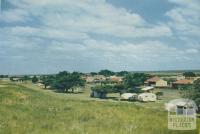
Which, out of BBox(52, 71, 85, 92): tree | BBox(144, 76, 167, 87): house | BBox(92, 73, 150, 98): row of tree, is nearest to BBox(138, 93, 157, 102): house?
BBox(92, 73, 150, 98): row of tree

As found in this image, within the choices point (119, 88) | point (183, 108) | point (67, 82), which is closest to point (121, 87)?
point (119, 88)

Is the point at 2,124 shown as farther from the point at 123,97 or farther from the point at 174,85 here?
the point at 174,85

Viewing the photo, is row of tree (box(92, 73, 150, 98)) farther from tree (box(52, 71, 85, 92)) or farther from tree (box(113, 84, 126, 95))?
tree (box(52, 71, 85, 92))

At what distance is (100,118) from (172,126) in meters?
5.47

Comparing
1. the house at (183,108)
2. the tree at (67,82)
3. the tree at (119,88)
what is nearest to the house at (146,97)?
the tree at (119,88)

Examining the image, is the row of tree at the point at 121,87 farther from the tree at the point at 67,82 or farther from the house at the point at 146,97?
the tree at the point at 67,82

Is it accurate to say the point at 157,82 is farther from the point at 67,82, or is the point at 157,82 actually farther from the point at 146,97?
the point at 146,97

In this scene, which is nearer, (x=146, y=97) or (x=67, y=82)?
(x=146, y=97)

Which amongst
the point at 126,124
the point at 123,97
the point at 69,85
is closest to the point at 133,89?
the point at 123,97

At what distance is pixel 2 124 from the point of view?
19.2 metres

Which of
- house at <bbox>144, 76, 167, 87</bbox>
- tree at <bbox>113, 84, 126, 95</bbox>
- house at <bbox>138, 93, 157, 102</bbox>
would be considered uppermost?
house at <bbox>144, 76, 167, 87</bbox>

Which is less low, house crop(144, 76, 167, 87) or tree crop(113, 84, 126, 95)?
house crop(144, 76, 167, 87)

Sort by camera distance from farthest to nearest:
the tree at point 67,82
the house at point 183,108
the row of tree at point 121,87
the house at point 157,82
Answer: the house at point 157,82 → the tree at point 67,82 → the row of tree at point 121,87 → the house at point 183,108

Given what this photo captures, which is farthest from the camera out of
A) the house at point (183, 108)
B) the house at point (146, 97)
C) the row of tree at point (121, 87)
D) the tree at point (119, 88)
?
the tree at point (119, 88)
